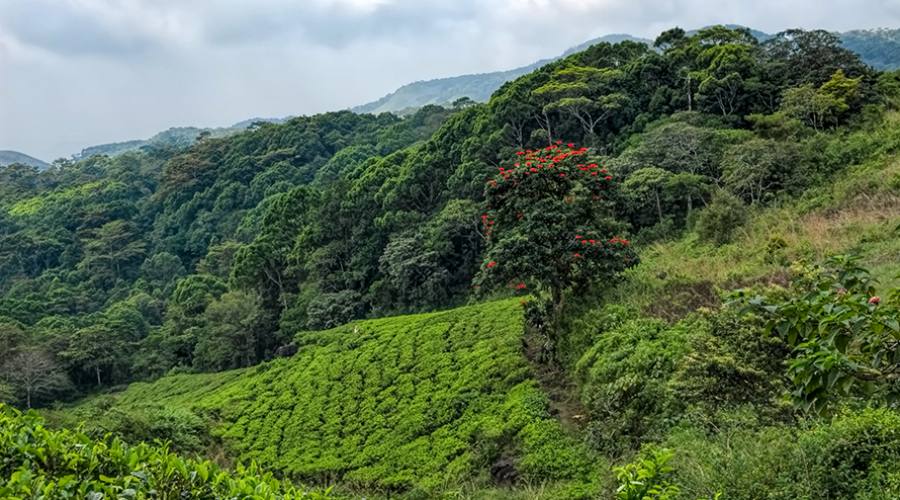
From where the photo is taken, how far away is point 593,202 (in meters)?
10.1

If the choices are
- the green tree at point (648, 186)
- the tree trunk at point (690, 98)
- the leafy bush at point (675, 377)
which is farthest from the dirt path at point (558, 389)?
the tree trunk at point (690, 98)

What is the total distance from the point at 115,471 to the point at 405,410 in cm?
851

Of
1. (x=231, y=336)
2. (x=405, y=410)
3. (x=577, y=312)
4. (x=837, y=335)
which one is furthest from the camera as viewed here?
(x=231, y=336)

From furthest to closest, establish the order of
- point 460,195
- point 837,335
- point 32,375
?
point 32,375, point 460,195, point 837,335

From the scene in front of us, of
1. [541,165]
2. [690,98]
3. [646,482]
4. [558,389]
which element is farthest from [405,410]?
[690,98]

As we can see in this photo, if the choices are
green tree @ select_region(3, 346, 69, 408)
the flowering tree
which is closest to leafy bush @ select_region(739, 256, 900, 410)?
the flowering tree

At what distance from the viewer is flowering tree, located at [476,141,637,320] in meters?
9.47

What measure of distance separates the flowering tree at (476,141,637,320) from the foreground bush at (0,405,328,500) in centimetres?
697

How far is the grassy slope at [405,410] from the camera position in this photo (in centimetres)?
835

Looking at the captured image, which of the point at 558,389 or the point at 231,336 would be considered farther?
the point at 231,336

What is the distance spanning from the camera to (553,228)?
947cm

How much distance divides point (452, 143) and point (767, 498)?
923 inches

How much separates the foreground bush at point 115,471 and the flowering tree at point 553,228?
697 centimetres

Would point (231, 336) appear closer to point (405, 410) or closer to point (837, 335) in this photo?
point (405, 410)
